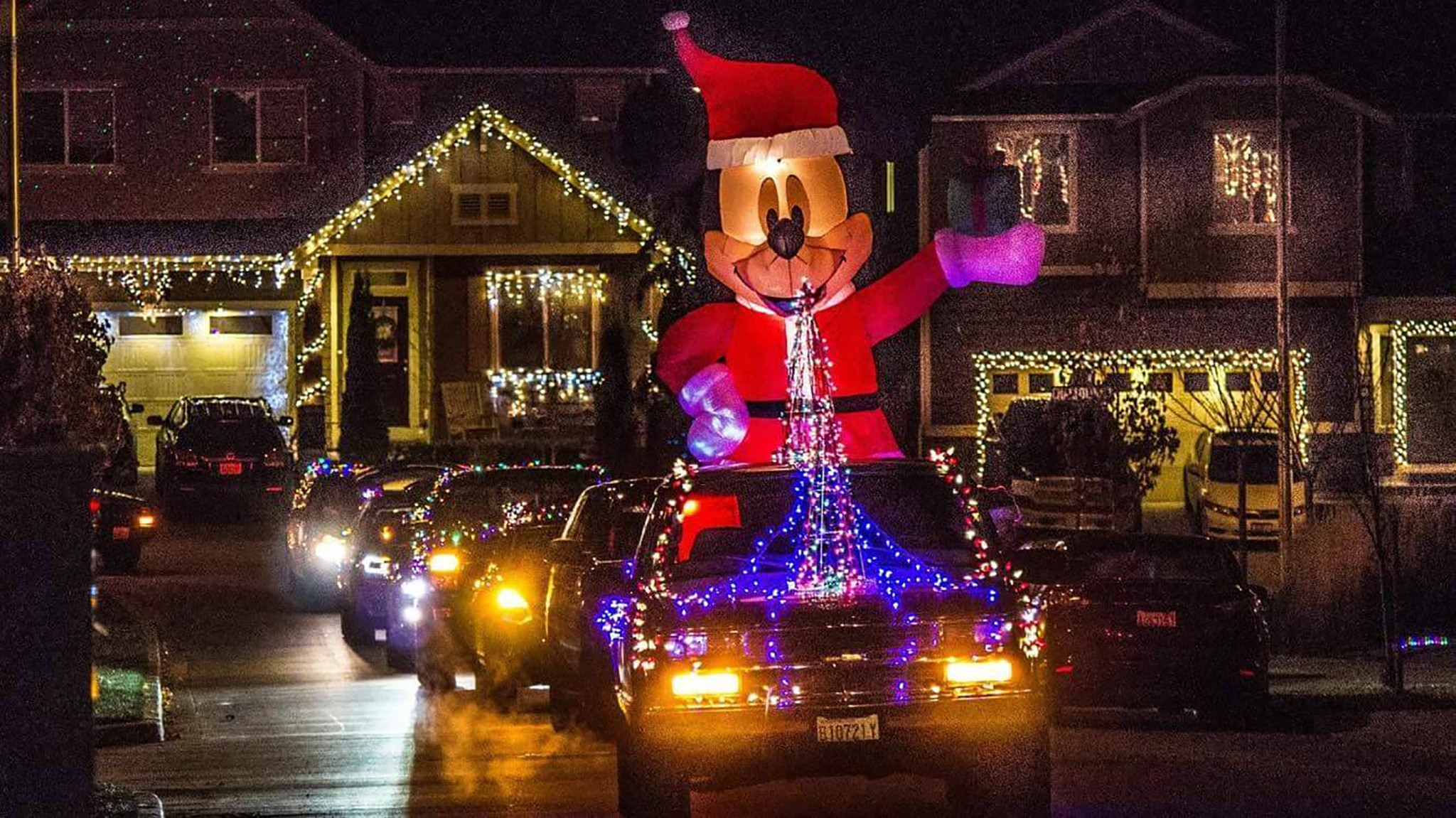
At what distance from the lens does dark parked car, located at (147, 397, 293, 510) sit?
35188 mm

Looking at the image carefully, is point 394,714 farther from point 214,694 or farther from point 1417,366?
point 1417,366

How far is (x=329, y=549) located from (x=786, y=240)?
1141 centimetres

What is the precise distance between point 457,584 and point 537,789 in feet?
16.1

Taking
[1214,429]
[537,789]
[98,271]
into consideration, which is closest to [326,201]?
[98,271]

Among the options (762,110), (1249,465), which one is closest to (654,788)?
(762,110)

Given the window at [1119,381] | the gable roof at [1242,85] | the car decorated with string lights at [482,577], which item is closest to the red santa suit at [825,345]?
the car decorated with string lights at [482,577]

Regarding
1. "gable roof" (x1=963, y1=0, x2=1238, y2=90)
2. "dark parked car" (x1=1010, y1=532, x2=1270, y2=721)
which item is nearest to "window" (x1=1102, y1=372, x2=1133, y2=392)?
"gable roof" (x1=963, y1=0, x2=1238, y2=90)

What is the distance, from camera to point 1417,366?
132ft

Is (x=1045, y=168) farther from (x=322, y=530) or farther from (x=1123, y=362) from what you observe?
(x=322, y=530)

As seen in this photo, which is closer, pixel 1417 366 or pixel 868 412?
pixel 868 412

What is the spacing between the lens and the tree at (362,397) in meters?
35.6

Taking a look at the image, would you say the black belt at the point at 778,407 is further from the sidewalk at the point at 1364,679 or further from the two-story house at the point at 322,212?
the two-story house at the point at 322,212

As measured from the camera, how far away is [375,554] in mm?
20656

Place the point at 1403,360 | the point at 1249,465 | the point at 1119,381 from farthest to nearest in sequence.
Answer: the point at 1403,360 → the point at 1119,381 → the point at 1249,465
